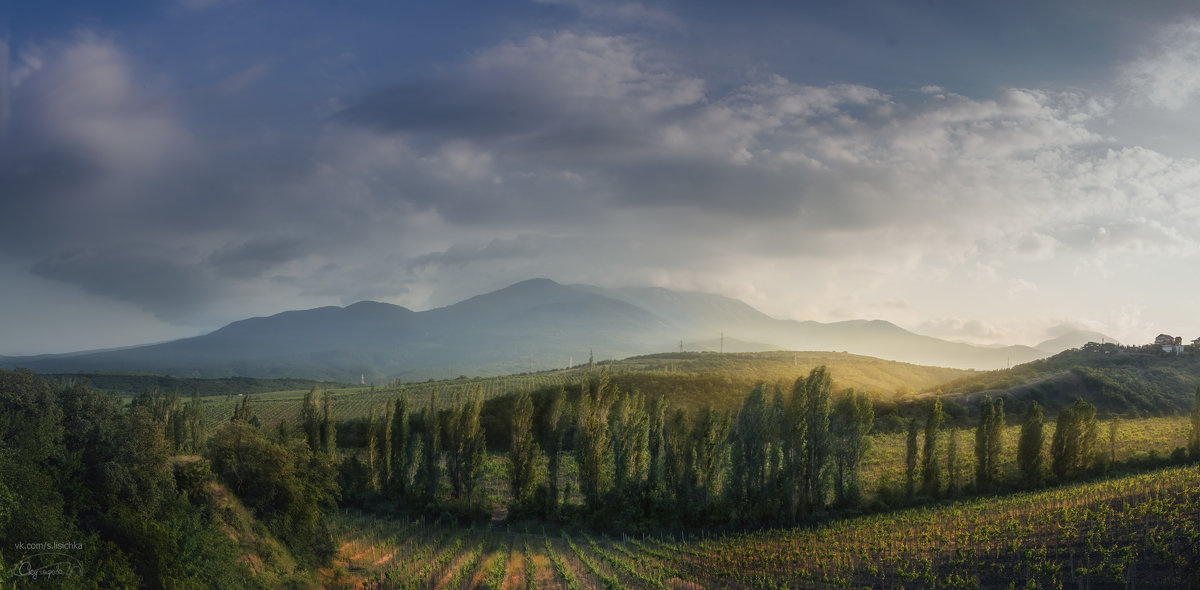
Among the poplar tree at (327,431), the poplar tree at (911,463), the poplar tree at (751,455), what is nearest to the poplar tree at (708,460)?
the poplar tree at (751,455)

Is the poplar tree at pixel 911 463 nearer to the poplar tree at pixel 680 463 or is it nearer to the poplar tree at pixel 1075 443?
the poplar tree at pixel 1075 443

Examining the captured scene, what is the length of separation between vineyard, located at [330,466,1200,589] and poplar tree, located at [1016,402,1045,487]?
3.92m

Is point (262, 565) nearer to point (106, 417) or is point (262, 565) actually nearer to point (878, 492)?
point (106, 417)

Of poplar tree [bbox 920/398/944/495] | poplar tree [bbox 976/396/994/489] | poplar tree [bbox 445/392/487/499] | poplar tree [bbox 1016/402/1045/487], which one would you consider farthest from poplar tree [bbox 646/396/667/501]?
poplar tree [bbox 1016/402/1045/487]

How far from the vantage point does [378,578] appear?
34.4m

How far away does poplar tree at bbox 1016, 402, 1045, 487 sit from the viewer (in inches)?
2063

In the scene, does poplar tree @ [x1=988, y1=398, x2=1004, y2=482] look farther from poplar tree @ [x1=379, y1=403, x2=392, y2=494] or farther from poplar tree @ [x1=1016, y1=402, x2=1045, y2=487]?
poplar tree @ [x1=379, y1=403, x2=392, y2=494]

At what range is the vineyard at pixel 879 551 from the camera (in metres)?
28.7

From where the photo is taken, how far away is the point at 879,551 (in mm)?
35906

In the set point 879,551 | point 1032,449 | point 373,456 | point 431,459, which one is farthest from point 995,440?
point 373,456

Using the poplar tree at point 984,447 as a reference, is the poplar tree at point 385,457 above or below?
below

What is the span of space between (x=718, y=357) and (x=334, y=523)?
153 metres

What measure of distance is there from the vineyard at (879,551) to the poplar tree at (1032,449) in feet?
12.9

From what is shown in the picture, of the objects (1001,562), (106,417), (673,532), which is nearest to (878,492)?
(673,532)
